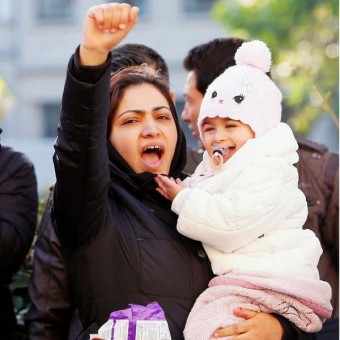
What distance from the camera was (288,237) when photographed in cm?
305

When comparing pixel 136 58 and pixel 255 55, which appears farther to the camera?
pixel 136 58

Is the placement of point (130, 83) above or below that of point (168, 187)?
above

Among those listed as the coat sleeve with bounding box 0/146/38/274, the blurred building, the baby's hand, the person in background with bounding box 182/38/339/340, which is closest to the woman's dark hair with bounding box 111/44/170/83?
the person in background with bounding box 182/38/339/340

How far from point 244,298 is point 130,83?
0.87 m

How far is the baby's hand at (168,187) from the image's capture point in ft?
10.1

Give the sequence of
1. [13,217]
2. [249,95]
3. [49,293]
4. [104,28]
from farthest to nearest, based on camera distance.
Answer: [13,217] → [49,293] → [249,95] → [104,28]

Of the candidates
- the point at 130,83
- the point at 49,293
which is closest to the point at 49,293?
the point at 49,293

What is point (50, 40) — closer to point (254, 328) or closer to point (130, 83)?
point (130, 83)

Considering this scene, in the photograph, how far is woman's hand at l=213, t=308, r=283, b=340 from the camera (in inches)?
115

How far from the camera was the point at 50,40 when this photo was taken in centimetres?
3023

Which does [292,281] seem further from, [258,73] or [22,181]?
[22,181]

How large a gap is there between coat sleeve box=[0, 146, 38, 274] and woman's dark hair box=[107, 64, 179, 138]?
2.04 ft

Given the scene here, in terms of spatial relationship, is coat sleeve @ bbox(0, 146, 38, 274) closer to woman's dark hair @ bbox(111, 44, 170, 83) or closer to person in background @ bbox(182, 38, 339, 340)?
woman's dark hair @ bbox(111, 44, 170, 83)

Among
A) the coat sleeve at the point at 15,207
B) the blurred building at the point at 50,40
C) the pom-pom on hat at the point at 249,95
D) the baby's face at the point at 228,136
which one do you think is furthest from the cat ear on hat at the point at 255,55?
the blurred building at the point at 50,40
